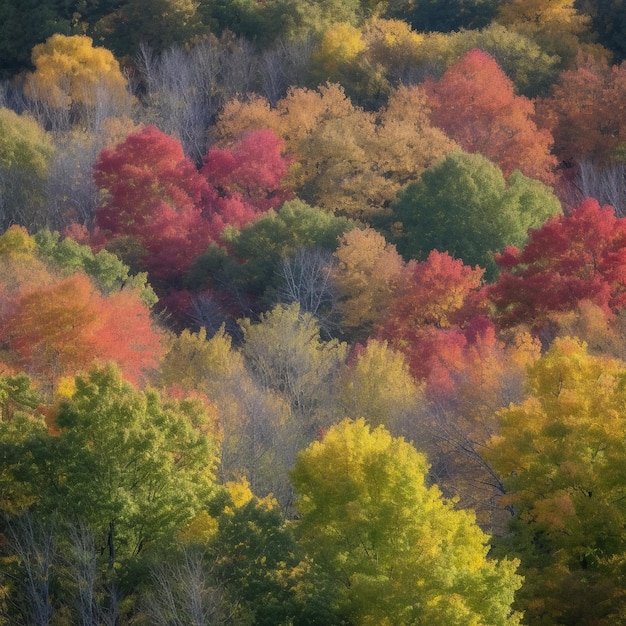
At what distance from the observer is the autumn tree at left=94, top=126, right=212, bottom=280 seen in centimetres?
6347

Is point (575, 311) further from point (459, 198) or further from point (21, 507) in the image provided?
point (21, 507)

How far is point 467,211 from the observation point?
60.4 meters

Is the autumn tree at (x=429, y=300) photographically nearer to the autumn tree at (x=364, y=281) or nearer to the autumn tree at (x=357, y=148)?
the autumn tree at (x=364, y=281)

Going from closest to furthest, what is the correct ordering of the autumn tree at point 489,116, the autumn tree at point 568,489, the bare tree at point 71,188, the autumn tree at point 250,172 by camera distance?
1. the autumn tree at point 568,489
2. the bare tree at point 71,188
3. the autumn tree at point 250,172
4. the autumn tree at point 489,116

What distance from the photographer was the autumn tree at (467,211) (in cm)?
6003

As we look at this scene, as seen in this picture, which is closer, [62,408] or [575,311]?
[62,408]

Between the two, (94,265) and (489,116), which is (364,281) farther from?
A: (489,116)

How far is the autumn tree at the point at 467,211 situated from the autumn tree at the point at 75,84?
20.1 metres

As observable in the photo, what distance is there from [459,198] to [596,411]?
93.6 ft

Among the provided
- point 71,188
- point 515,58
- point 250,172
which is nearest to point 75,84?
point 71,188

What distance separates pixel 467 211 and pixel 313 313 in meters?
7.05

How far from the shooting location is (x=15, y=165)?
2781 inches

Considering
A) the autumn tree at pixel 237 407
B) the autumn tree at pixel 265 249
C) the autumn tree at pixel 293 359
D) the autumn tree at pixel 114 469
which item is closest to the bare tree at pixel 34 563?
the autumn tree at pixel 114 469

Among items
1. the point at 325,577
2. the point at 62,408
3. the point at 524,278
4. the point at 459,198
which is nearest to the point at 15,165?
the point at 459,198
